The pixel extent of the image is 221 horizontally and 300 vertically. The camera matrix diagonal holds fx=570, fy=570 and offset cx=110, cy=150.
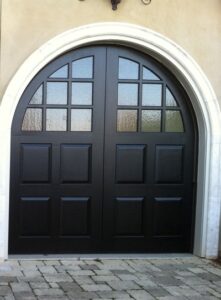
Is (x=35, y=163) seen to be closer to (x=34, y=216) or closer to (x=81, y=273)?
(x=34, y=216)

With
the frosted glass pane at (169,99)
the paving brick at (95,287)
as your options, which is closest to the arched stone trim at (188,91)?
the frosted glass pane at (169,99)

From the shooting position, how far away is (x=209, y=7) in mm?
6816

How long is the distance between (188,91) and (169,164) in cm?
93

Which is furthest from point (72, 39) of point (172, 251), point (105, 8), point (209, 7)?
Result: point (172, 251)

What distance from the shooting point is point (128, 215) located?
699cm

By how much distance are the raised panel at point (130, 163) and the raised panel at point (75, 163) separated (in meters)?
0.38

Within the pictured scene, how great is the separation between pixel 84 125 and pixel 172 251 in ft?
6.37

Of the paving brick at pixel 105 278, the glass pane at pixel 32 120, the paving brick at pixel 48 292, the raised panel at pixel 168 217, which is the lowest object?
the paving brick at pixel 48 292

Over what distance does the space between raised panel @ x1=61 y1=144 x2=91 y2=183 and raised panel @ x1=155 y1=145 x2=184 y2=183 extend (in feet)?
2.86

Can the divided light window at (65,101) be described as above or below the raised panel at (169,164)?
above

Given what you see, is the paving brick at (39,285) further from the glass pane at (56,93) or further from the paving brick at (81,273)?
the glass pane at (56,93)

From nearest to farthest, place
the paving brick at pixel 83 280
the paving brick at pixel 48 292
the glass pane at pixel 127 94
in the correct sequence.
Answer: the paving brick at pixel 48 292 < the paving brick at pixel 83 280 < the glass pane at pixel 127 94

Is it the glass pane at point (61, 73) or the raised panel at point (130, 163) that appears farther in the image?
the raised panel at point (130, 163)

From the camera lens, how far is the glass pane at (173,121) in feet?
23.0
